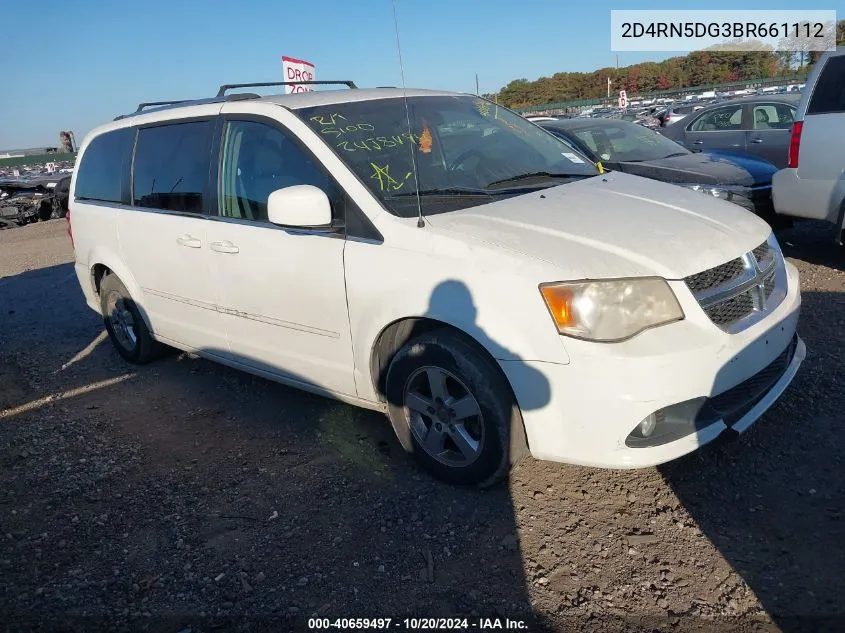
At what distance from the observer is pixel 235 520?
3211mm

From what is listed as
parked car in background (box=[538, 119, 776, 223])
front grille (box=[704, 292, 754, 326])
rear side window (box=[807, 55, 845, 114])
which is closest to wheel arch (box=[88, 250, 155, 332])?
front grille (box=[704, 292, 754, 326])

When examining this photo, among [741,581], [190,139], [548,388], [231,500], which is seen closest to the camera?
[741,581]

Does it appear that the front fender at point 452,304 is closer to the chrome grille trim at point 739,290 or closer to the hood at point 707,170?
the chrome grille trim at point 739,290

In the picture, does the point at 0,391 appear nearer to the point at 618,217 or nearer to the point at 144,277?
the point at 144,277

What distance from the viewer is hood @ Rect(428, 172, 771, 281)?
2748 millimetres

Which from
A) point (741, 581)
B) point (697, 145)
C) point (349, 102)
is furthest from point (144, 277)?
→ point (697, 145)

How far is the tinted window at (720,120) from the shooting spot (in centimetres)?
1113

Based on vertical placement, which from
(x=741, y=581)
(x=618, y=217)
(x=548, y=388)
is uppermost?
(x=618, y=217)

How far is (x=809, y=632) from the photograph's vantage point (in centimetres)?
222

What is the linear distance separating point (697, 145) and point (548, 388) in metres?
10.2

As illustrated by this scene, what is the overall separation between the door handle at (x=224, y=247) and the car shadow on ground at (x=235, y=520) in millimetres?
1104

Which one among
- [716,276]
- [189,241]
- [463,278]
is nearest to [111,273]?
[189,241]

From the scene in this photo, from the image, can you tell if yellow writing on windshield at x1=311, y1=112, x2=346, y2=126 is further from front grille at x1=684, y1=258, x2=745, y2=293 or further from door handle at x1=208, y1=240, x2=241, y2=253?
front grille at x1=684, y1=258, x2=745, y2=293

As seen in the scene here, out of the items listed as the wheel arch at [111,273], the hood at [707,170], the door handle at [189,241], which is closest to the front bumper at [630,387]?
the door handle at [189,241]
